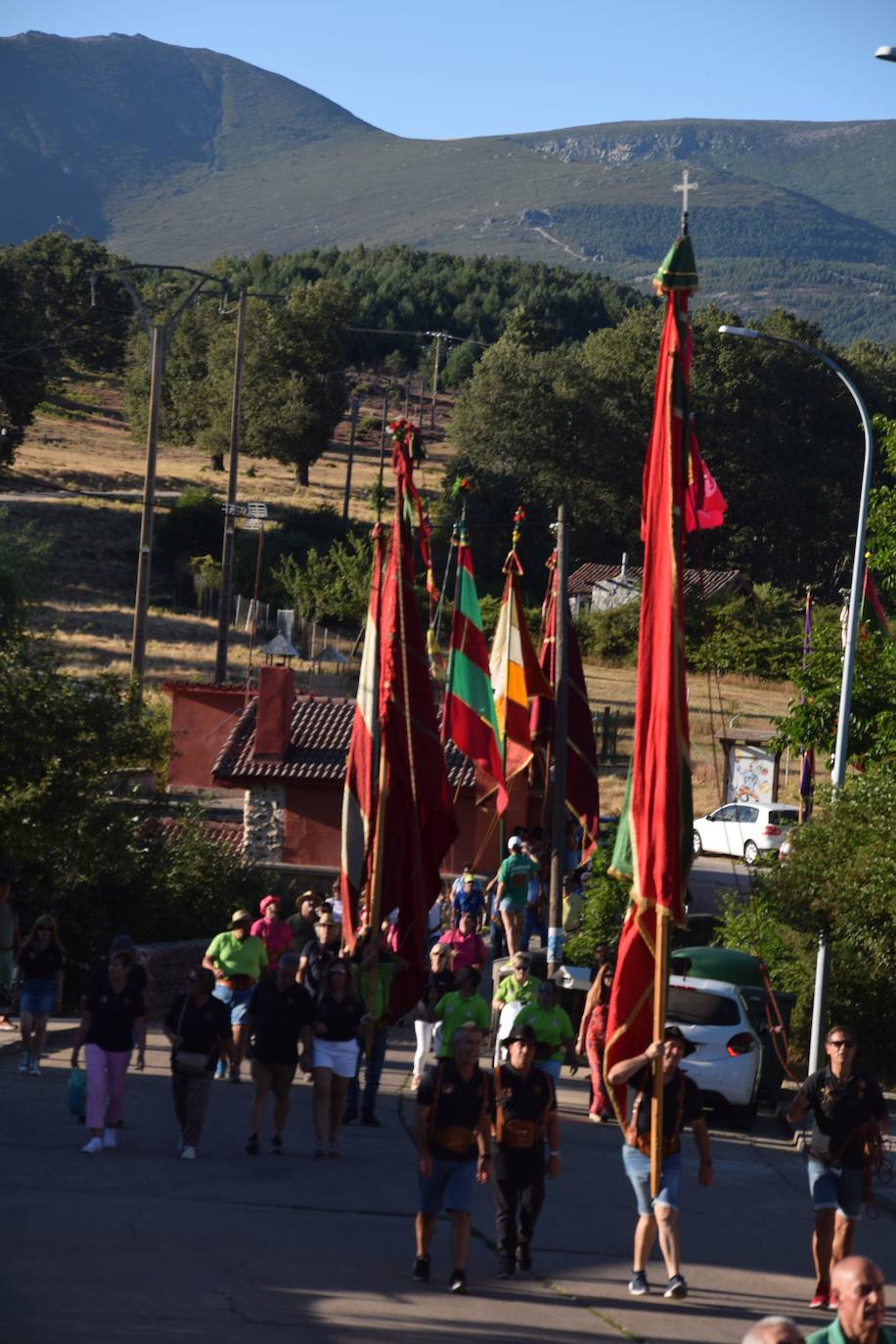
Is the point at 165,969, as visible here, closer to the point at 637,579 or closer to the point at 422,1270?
the point at 422,1270

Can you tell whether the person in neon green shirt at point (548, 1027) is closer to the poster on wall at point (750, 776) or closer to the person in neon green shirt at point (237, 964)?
the person in neon green shirt at point (237, 964)

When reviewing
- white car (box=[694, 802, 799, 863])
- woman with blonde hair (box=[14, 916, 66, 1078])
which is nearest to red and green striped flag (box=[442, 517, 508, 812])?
woman with blonde hair (box=[14, 916, 66, 1078])

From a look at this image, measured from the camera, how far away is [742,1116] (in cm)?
1797

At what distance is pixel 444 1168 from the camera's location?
34.6 feet

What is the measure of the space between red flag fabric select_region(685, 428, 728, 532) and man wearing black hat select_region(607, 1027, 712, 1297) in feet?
10.5

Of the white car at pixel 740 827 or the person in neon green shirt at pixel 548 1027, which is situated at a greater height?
the person in neon green shirt at pixel 548 1027

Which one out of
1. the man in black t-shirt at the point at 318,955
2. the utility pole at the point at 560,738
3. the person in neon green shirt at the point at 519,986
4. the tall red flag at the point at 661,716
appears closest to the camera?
the tall red flag at the point at 661,716

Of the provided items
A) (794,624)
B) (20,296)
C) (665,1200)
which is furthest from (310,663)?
(665,1200)

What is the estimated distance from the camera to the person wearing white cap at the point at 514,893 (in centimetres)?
2500

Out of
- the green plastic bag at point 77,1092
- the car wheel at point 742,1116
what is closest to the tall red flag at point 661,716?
the green plastic bag at point 77,1092

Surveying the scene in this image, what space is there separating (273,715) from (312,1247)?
22889 millimetres

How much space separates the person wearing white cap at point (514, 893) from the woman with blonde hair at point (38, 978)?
928cm

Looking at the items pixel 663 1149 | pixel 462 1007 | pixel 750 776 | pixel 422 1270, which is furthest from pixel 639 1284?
pixel 750 776

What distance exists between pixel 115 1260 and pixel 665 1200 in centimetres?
307
